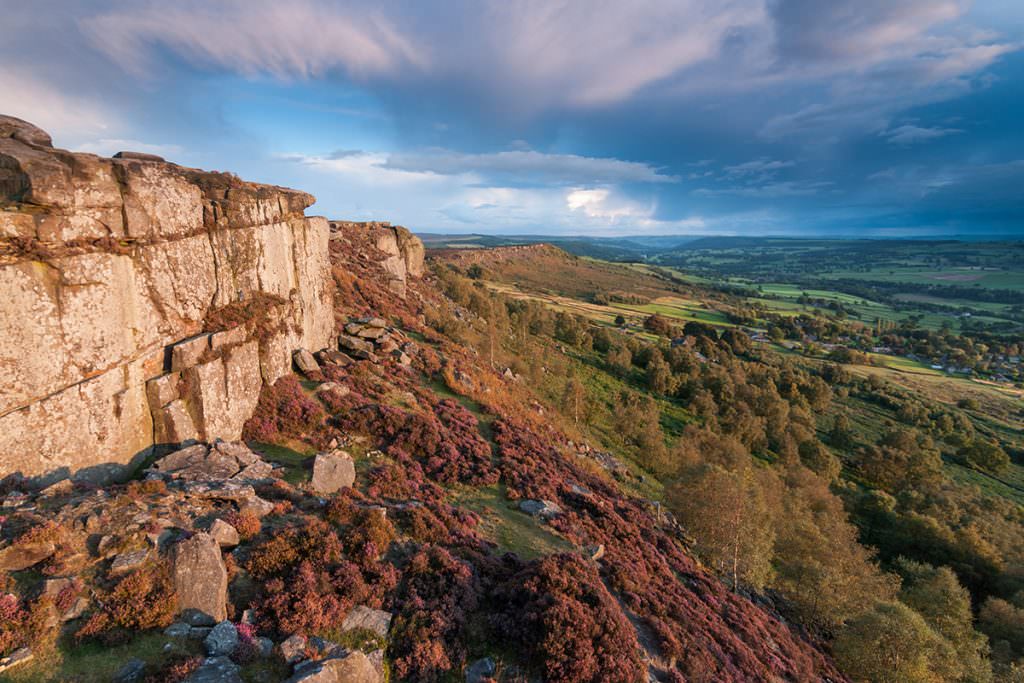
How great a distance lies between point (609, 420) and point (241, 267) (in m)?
46.6

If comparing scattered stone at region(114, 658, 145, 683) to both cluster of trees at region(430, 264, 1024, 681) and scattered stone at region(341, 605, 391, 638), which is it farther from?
cluster of trees at region(430, 264, 1024, 681)

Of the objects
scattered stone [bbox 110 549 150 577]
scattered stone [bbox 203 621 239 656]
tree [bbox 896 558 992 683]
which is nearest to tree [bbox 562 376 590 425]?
tree [bbox 896 558 992 683]

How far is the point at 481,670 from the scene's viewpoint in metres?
10.0

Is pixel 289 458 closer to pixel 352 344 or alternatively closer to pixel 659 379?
pixel 352 344

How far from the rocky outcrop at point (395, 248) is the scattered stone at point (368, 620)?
4805 cm

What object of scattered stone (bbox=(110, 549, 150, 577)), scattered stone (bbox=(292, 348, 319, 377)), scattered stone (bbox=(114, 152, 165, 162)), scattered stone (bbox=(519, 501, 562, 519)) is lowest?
scattered stone (bbox=(519, 501, 562, 519))

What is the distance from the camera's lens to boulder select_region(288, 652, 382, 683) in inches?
314

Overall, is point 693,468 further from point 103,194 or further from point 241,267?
point 103,194

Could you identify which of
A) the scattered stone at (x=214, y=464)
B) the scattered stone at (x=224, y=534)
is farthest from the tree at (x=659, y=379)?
the scattered stone at (x=224, y=534)

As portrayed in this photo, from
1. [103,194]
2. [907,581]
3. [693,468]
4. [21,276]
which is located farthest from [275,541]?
[907,581]

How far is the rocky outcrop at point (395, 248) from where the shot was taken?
5950cm

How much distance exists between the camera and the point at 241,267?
20000 millimetres

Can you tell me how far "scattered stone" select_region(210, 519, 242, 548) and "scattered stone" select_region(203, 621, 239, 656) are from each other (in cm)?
249

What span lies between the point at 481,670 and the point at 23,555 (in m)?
10.1
